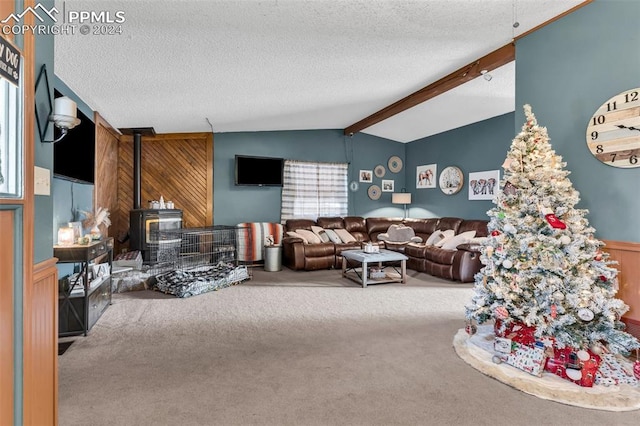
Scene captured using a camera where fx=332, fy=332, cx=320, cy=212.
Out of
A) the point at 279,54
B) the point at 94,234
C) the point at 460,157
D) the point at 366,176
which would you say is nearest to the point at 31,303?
the point at 94,234

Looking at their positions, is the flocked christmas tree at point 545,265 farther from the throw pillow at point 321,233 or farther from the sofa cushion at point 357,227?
the sofa cushion at point 357,227

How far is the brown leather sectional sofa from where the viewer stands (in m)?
4.89

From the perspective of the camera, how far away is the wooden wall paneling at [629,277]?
2.43m

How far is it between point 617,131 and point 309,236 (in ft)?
14.6

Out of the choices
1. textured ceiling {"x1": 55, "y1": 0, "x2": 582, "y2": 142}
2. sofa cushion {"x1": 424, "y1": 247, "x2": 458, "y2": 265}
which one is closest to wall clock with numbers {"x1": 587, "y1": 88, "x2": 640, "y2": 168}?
textured ceiling {"x1": 55, "y1": 0, "x2": 582, "y2": 142}

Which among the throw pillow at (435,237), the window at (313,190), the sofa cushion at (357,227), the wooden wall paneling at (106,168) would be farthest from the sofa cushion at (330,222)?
the wooden wall paneling at (106,168)

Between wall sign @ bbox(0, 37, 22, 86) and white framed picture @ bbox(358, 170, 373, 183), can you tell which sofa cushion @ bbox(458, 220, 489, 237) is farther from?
wall sign @ bbox(0, 37, 22, 86)

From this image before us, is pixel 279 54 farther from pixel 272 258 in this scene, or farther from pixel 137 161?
pixel 137 161

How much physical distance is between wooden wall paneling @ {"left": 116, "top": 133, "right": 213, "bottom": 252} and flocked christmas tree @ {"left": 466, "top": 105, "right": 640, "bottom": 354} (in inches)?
206

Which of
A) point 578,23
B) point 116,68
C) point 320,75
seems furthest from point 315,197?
point 578,23

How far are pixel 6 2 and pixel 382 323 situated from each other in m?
3.23

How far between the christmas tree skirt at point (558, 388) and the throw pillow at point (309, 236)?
3676 mm

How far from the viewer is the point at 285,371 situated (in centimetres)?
228

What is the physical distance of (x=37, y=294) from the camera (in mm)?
1401
